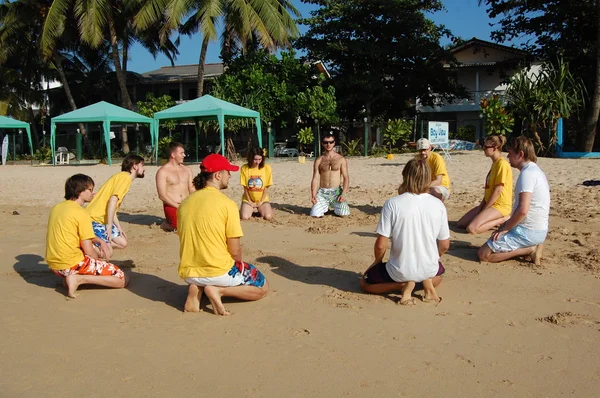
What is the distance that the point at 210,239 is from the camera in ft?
13.4

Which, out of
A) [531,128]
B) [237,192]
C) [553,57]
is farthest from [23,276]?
[553,57]

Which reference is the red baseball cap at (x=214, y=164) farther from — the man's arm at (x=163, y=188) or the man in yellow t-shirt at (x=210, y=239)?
the man's arm at (x=163, y=188)

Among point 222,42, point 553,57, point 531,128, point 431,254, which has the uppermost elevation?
point 222,42

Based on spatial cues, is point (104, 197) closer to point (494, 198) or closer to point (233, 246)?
point (233, 246)

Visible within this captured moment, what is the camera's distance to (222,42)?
2858cm

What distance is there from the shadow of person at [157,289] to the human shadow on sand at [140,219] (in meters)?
3.23

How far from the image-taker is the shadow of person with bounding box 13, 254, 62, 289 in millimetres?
5180

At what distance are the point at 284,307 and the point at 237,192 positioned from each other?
295 inches

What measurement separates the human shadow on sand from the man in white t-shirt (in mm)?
5086

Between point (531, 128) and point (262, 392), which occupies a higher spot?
point (531, 128)

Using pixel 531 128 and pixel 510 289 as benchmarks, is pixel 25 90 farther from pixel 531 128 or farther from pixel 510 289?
pixel 510 289

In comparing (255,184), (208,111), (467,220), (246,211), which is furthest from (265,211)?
(208,111)

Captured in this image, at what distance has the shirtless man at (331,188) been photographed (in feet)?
27.9

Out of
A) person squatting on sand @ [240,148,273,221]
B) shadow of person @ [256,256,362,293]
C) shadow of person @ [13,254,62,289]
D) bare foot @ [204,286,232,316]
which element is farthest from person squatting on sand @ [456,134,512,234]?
shadow of person @ [13,254,62,289]
